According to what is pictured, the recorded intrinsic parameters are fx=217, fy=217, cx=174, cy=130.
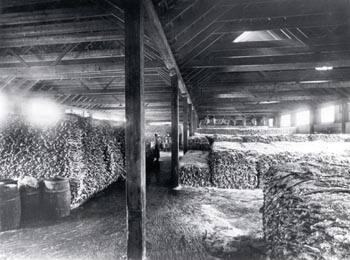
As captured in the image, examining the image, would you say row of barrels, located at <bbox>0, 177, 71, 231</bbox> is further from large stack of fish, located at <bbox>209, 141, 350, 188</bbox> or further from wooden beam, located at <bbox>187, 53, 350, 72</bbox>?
wooden beam, located at <bbox>187, 53, 350, 72</bbox>

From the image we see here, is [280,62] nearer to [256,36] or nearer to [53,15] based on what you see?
[256,36]

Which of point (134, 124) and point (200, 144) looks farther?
point (200, 144)

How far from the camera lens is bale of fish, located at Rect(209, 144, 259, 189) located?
20.5ft

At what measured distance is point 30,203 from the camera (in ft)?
15.0

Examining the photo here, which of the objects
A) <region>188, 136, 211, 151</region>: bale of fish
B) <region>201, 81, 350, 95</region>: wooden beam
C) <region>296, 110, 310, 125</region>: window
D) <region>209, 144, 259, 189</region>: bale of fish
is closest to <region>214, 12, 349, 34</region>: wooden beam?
<region>209, 144, 259, 189</region>: bale of fish

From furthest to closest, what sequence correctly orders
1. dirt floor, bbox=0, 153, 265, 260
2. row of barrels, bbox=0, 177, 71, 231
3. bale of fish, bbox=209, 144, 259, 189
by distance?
bale of fish, bbox=209, 144, 259, 189
row of barrels, bbox=0, 177, 71, 231
dirt floor, bbox=0, 153, 265, 260

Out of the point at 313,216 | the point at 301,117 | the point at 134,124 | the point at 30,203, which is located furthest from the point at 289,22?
the point at 301,117

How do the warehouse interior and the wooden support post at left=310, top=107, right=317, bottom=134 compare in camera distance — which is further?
the wooden support post at left=310, top=107, right=317, bottom=134

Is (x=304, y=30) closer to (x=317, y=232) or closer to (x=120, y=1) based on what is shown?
(x=120, y=1)

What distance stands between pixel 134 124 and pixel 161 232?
86.1 inches

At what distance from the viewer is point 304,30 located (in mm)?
5547

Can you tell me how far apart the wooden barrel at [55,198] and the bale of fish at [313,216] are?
168 inches

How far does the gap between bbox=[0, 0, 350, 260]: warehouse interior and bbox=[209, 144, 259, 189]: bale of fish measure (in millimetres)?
30

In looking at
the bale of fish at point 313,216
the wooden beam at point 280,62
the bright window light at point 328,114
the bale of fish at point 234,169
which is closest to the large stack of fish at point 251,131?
the bright window light at point 328,114
